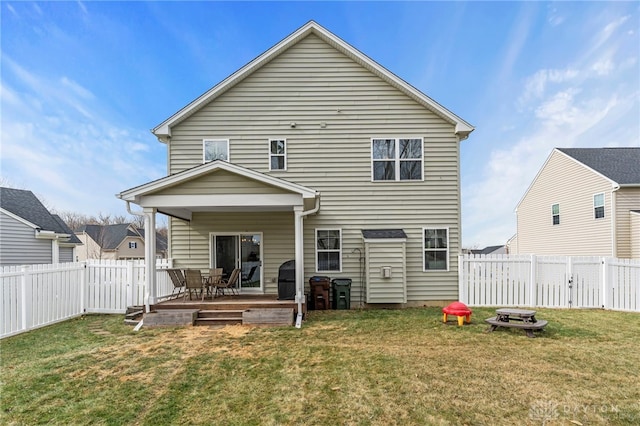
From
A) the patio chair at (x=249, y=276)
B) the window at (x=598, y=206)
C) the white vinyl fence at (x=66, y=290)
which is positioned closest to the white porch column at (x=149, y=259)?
the white vinyl fence at (x=66, y=290)

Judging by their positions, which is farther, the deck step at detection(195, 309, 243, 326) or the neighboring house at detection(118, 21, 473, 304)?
the neighboring house at detection(118, 21, 473, 304)

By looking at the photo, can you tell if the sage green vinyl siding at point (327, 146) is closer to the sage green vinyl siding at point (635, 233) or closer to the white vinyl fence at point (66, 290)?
the white vinyl fence at point (66, 290)

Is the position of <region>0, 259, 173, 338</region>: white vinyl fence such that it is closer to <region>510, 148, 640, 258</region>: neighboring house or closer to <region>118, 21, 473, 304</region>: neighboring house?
<region>118, 21, 473, 304</region>: neighboring house

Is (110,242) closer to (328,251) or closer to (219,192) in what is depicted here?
(328,251)

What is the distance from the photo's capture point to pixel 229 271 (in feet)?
33.3

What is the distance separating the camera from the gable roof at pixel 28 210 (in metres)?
15.9

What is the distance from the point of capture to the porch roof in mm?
7574

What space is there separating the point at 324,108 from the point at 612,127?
1618cm

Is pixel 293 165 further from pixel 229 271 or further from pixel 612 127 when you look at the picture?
pixel 612 127

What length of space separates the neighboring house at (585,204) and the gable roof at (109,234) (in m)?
40.3

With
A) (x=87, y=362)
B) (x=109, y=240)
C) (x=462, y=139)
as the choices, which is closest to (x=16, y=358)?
(x=87, y=362)

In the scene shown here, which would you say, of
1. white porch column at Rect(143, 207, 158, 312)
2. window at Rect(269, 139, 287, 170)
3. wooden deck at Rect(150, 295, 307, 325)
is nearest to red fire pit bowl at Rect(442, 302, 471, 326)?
wooden deck at Rect(150, 295, 307, 325)

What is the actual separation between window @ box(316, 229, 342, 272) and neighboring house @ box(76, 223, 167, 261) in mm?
31365

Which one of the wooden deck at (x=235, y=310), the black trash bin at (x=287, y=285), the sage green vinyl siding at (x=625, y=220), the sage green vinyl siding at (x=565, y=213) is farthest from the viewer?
the sage green vinyl siding at (x=565, y=213)
